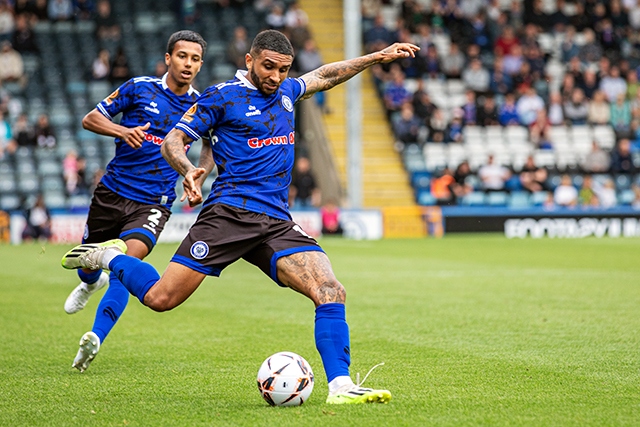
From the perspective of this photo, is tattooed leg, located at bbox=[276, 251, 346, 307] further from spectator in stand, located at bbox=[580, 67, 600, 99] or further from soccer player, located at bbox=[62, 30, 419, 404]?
spectator in stand, located at bbox=[580, 67, 600, 99]

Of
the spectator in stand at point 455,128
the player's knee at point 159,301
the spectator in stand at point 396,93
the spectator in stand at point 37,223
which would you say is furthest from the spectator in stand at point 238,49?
the player's knee at point 159,301

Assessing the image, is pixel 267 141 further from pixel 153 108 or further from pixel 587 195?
pixel 587 195

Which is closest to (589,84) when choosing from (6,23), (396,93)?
(396,93)

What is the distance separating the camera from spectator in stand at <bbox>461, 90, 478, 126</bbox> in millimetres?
27812

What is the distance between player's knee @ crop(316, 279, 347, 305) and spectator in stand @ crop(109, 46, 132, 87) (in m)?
21.3

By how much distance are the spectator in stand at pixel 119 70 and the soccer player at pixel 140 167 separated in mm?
18918

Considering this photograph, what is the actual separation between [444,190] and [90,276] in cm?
1835

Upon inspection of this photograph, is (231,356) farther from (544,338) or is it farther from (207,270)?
(544,338)

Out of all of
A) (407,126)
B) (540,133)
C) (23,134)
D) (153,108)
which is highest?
(153,108)

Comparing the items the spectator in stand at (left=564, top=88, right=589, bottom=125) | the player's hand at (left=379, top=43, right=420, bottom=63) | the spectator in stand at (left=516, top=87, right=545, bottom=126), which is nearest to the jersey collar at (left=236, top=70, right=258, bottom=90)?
the player's hand at (left=379, top=43, right=420, bottom=63)

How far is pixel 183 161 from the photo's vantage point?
6148 millimetres

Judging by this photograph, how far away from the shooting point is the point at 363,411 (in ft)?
18.5

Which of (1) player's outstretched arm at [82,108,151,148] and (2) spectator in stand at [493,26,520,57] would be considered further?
(2) spectator in stand at [493,26,520,57]

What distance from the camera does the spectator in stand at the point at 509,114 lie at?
28.0 m
